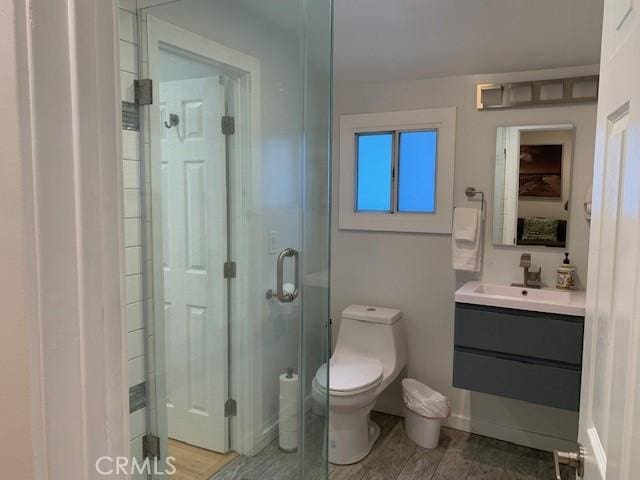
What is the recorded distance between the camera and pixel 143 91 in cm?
182

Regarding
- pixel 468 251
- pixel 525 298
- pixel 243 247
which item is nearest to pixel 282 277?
pixel 243 247

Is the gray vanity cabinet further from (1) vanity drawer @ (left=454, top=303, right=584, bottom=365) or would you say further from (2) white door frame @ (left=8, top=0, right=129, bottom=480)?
(2) white door frame @ (left=8, top=0, right=129, bottom=480)

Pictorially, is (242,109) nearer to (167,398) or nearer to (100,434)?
(167,398)

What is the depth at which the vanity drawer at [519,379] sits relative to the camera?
2.29 meters

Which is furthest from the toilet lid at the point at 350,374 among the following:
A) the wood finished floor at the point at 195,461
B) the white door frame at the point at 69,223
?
the white door frame at the point at 69,223

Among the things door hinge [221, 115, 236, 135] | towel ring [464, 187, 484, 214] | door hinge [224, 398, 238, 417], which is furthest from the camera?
towel ring [464, 187, 484, 214]

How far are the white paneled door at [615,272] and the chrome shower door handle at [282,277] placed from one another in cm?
152

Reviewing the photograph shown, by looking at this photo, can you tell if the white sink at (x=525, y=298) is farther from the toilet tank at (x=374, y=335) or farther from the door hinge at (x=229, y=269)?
the door hinge at (x=229, y=269)

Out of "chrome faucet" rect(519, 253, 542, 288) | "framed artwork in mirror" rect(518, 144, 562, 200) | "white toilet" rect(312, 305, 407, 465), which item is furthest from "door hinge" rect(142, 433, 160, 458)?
"framed artwork in mirror" rect(518, 144, 562, 200)

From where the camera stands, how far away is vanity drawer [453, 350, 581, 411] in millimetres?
2295

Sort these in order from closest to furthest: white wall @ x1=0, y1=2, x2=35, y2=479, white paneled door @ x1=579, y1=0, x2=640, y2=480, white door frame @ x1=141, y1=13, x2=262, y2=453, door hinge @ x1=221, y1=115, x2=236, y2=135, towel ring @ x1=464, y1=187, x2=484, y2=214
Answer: white wall @ x1=0, y1=2, x2=35, y2=479 < white paneled door @ x1=579, y1=0, x2=640, y2=480 < white door frame @ x1=141, y1=13, x2=262, y2=453 < door hinge @ x1=221, y1=115, x2=236, y2=135 < towel ring @ x1=464, y1=187, x2=484, y2=214

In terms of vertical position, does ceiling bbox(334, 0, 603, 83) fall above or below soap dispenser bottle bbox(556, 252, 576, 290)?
above

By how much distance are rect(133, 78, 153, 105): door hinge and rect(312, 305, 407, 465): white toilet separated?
1.45 metres

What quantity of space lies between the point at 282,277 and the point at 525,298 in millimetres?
1258
